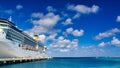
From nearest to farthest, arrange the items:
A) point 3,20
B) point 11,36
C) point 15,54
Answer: point 3,20, point 11,36, point 15,54

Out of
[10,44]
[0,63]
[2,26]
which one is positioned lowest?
[0,63]

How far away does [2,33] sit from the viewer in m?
50.7

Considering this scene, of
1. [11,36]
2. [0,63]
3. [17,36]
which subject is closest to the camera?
[0,63]

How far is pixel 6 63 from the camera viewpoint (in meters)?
54.8

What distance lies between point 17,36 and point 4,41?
14.9m

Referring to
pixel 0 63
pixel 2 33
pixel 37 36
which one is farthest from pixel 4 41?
pixel 37 36

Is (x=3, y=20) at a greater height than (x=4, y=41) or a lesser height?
greater

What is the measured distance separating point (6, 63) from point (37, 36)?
76.7 m

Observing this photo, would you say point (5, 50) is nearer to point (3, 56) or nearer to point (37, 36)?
point (3, 56)

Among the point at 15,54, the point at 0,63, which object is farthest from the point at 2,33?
the point at 15,54

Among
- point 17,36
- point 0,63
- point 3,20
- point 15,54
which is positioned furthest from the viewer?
point 17,36

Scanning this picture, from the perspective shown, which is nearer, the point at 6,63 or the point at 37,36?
the point at 6,63

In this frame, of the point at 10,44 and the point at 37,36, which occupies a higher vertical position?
the point at 37,36

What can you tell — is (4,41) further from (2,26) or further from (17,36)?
(17,36)
